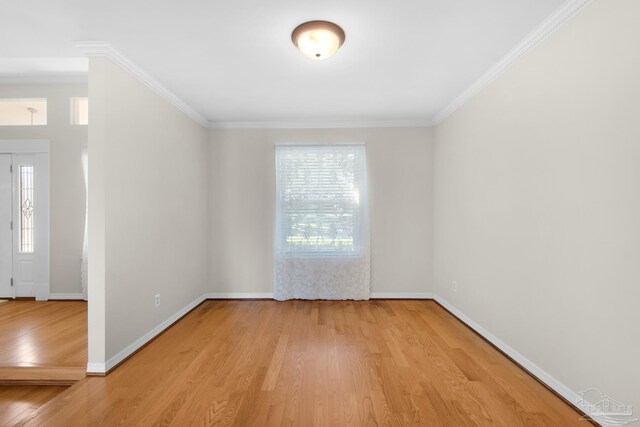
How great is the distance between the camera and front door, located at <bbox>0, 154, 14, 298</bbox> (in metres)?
4.07

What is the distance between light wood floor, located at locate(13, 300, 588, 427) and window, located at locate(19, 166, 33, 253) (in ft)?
9.30

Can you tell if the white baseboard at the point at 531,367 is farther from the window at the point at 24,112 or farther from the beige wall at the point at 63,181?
the window at the point at 24,112

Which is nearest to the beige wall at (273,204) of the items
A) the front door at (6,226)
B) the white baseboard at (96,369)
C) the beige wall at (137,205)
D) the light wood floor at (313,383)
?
the beige wall at (137,205)

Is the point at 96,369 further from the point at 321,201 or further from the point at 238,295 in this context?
the point at 321,201

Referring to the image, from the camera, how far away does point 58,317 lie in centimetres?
342

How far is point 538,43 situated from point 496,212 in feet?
4.53

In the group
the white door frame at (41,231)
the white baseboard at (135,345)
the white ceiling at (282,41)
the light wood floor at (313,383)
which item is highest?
the white ceiling at (282,41)

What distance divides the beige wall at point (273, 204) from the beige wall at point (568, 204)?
122 cm

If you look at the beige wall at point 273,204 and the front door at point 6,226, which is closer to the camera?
the front door at point 6,226

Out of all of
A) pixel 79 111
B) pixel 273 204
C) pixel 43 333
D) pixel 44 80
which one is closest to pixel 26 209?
pixel 79 111

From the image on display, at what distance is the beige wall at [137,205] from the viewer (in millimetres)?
2297

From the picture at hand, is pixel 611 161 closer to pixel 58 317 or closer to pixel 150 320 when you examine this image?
pixel 150 320

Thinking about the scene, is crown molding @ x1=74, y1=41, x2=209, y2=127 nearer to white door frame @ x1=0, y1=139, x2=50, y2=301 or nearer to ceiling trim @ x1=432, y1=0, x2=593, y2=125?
white door frame @ x1=0, y1=139, x2=50, y2=301

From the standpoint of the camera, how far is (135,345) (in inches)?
105
